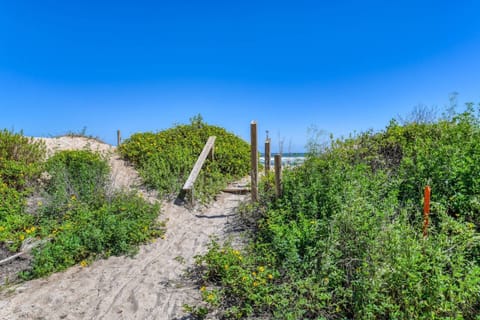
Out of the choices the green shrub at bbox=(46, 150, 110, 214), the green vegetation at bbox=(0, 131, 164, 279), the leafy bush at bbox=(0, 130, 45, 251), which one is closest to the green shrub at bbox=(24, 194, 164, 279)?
the green vegetation at bbox=(0, 131, 164, 279)

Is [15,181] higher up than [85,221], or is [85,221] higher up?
[15,181]

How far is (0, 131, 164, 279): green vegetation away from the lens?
4914 mm

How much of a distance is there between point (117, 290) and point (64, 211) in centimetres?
288

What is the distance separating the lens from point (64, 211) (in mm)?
6086

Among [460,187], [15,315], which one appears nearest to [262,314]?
[15,315]

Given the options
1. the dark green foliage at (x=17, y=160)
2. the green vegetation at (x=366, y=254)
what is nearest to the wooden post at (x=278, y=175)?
the green vegetation at (x=366, y=254)

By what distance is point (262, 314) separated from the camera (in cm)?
321

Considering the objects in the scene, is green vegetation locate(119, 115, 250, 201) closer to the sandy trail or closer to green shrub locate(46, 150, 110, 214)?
green shrub locate(46, 150, 110, 214)

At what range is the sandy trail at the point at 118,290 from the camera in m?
3.58

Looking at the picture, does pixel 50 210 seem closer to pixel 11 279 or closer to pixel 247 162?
pixel 11 279

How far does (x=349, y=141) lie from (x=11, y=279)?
22.6 ft

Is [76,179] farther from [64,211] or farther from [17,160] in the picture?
[17,160]

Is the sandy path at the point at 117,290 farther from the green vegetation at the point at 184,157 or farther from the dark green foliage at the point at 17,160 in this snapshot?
the dark green foliage at the point at 17,160

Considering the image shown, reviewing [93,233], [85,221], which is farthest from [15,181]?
[93,233]
